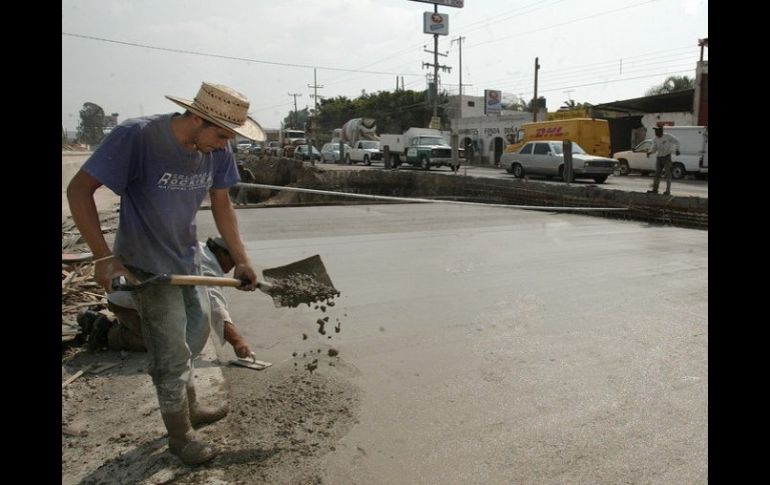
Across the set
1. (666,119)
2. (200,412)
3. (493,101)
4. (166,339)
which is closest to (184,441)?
(200,412)

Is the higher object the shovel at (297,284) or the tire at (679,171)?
the tire at (679,171)

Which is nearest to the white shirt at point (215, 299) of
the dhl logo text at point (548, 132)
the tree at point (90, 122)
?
the tree at point (90, 122)

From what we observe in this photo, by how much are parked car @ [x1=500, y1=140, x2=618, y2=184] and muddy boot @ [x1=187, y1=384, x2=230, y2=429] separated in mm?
18743

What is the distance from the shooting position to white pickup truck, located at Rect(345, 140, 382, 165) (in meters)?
35.2

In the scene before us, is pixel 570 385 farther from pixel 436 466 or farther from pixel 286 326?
pixel 286 326

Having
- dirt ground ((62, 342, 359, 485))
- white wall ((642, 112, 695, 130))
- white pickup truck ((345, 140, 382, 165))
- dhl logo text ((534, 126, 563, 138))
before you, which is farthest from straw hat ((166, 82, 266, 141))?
white wall ((642, 112, 695, 130))

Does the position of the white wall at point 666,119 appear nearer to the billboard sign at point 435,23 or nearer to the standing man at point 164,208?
the billboard sign at point 435,23

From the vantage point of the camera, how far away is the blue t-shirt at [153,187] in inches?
97.0

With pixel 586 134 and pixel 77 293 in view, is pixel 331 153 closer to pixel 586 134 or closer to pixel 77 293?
pixel 586 134

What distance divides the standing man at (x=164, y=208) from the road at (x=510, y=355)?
81cm

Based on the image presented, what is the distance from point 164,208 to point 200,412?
45.3 inches

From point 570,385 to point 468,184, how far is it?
49.2 ft
